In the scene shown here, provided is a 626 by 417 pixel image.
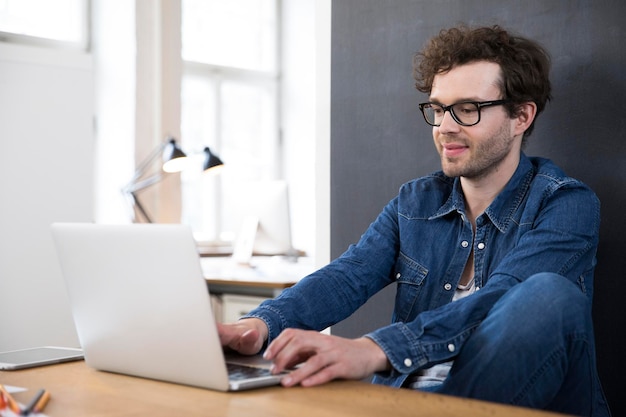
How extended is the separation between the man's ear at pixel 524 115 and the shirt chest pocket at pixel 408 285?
1.33 ft

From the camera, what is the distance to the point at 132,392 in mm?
1236

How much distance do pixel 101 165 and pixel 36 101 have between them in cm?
72

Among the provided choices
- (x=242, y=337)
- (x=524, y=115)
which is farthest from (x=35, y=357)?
(x=524, y=115)

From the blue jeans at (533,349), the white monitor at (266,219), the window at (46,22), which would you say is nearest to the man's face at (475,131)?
the blue jeans at (533,349)

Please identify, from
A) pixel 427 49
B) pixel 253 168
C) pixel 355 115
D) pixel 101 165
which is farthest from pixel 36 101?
pixel 427 49

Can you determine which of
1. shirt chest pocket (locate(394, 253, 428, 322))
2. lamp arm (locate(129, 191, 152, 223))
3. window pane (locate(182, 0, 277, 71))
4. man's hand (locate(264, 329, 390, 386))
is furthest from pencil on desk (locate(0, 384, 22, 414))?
window pane (locate(182, 0, 277, 71))

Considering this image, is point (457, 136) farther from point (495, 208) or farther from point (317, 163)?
point (317, 163)

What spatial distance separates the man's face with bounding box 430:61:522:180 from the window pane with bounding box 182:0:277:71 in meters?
4.94

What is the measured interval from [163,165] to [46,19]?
4.53 feet

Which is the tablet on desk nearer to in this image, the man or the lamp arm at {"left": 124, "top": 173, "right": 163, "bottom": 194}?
the man

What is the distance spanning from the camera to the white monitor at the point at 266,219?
4.37 meters

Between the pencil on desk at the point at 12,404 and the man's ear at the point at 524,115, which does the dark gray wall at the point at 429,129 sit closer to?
the man's ear at the point at 524,115

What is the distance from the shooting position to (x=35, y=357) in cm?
157

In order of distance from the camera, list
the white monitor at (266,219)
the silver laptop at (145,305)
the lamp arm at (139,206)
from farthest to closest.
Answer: the lamp arm at (139,206) < the white monitor at (266,219) < the silver laptop at (145,305)
